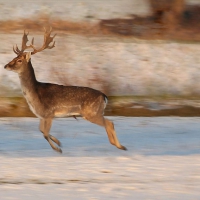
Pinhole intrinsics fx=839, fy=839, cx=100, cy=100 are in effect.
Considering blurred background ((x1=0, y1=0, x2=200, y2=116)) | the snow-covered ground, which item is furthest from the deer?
blurred background ((x1=0, y1=0, x2=200, y2=116))

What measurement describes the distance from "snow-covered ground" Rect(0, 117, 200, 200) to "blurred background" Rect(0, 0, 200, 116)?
2842mm

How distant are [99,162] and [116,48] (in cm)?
1295

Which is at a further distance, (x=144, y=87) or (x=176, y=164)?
(x=144, y=87)

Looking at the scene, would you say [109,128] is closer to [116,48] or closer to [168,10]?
[116,48]

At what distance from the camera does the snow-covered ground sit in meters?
10.1

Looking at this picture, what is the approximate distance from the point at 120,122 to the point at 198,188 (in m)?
7.25

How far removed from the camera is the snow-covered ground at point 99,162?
10.1 metres

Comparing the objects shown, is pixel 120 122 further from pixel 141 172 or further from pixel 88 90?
pixel 141 172

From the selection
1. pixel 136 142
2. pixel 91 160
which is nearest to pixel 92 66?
pixel 136 142

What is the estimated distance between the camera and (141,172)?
11.5 metres

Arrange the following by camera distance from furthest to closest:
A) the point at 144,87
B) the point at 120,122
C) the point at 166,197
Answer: the point at 144,87 < the point at 120,122 < the point at 166,197

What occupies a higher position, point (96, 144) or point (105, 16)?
point (96, 144)

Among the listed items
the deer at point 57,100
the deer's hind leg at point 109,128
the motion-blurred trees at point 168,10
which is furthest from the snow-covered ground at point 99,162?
the motion-blurred trees at point 168,10

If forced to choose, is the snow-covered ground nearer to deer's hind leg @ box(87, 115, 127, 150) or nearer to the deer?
deer's hind leg @ box(87, 115, 127, 150)
